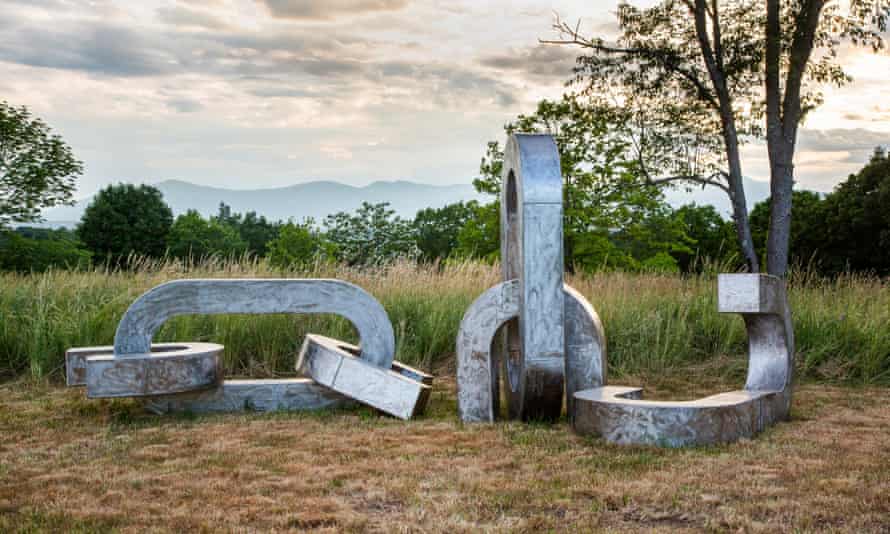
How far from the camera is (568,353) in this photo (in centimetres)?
545

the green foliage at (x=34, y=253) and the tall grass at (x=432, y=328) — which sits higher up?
the green foliage at (x=34, y=253)

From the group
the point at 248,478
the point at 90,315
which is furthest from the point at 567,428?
the point at 90,315

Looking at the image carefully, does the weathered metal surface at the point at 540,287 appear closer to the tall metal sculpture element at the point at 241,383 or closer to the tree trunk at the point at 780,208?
the tall metal sculpture element at the point at 241,383

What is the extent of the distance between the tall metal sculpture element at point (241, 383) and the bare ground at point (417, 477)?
24cm

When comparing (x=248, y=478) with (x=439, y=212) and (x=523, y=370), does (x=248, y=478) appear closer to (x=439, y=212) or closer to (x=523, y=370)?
(x=523, y=370)

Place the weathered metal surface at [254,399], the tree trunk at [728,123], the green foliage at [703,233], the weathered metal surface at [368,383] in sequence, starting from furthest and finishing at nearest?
the green foliage at [703,233]
the tree trunk at [728,123]
the weathered metal surface at [254,399]
the weathered metal surface at [368,383]

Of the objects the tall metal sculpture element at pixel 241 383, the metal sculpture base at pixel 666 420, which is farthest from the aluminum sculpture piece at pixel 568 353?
the tall metal sculpture element at pixel 241 383

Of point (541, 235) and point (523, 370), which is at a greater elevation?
point (541, 235)

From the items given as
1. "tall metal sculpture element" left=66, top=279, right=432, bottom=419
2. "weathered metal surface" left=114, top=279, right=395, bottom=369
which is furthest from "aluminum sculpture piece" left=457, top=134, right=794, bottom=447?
"weathered metal surface" left=114, top=279, right=395, bottom=369

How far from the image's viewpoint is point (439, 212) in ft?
141

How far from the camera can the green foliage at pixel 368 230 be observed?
148 ft

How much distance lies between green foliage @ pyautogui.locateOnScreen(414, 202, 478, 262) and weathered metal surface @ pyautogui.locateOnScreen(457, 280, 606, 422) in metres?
33.7

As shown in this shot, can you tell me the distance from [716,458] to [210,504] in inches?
102

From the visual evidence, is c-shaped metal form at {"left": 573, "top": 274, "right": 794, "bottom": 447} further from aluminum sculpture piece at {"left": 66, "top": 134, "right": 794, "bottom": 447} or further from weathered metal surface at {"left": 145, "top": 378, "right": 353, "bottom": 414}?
weathered metal surface at {"left": 145, "top": 378, "right": 353, "bottom": 414}
